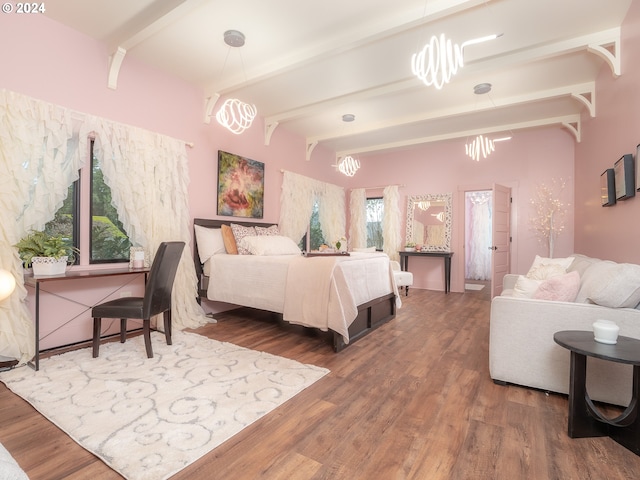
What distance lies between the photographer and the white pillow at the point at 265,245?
395cm

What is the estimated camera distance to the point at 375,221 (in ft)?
23.4

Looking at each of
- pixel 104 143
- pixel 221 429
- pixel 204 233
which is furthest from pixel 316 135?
pixel 221 429

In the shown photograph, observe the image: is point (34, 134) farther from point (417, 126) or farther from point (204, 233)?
point (417, 126)

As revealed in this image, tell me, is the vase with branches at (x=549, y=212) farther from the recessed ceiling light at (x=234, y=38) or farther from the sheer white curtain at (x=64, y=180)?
the sheer white curtain at (x=64, y=180)

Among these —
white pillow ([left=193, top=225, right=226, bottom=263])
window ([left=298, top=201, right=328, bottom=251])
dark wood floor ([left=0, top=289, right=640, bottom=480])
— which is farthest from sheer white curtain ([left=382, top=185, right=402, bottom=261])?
dark wood floor ([left=0, top=289, right=640, bottom=480])

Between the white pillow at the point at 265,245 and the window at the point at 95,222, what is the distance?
4.29ft

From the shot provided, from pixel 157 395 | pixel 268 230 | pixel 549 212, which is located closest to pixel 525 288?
pixel 157 395

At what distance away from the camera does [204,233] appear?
3.97 meters

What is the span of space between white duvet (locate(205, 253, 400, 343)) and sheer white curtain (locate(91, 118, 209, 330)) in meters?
0.34

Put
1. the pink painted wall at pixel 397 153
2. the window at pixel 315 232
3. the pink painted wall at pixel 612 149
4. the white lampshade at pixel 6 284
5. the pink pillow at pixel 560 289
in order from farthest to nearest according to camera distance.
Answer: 1. the window at pixel 315 232
2. the pink painted wall at pixel 397 153
3. the pink painted wall at pixel 612 149
4. the white lampshade at pixel 6 284
5. the pink pillow at pixel 560 289

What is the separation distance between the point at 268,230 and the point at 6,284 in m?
2.92

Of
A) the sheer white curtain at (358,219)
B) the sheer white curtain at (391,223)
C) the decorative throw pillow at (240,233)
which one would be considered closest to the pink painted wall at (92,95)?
the decorative throw pillow at (240,233)

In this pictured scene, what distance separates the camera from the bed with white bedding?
9.39 feet

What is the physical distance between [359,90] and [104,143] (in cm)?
291
